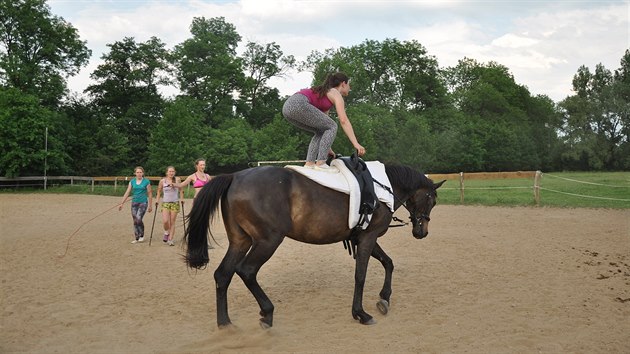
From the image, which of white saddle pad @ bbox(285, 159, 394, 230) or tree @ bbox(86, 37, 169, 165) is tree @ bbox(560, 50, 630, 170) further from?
white saddle pad @ bbox(285, 159, 394, 230)

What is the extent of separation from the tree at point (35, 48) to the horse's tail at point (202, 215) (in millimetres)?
37325

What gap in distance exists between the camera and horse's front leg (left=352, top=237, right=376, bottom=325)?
17.7 feet

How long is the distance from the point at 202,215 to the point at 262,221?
743mm

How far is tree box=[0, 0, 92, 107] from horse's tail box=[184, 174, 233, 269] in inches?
1469

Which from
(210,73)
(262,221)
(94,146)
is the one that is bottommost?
(262,221)

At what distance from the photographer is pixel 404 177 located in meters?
6.25

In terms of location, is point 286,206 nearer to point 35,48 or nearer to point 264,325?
point 264,325

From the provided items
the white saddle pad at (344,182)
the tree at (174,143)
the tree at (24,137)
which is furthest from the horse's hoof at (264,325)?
the tree at (174,143)

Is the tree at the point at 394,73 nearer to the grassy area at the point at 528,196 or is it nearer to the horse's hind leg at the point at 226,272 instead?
the grassy area at the point at 528,196

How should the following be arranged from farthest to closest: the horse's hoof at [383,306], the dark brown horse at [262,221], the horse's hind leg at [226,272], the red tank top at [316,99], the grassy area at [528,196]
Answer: the grassy area at [528,196], the horse's hoof at [383,306], the red tank top at [316,99], the horse's hind leg at [226,272], the dark brown horse at [262,221]

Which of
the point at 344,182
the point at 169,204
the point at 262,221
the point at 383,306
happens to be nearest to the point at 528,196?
the point at 169,204

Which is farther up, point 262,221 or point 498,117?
point 498,117

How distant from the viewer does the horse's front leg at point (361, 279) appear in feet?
17.7

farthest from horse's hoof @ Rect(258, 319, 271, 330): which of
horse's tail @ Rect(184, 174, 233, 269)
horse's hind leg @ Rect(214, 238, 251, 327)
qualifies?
horse's tail @ Rect(184, 174, 233, 269)
